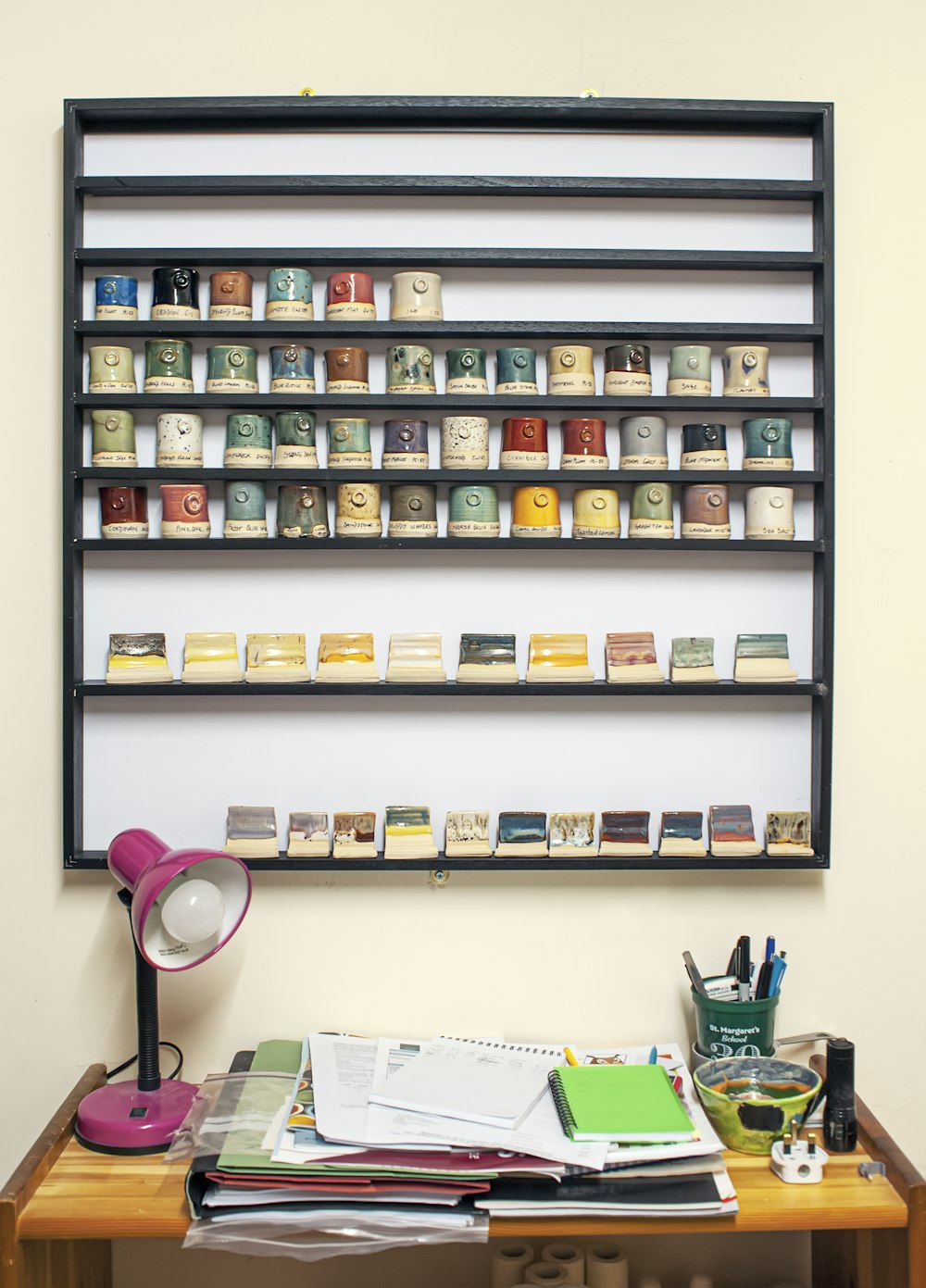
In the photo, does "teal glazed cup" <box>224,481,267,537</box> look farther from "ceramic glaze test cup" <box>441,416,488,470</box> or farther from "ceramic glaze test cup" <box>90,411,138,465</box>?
"ceramic glaze test cup" <box>441,416,488,470</box>

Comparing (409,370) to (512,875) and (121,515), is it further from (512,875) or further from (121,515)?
(512,875)

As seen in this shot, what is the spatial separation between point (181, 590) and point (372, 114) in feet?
2.22

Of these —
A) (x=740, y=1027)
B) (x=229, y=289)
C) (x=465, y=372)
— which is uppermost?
(x=229, y=289)

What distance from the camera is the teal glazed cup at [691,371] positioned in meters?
1.47

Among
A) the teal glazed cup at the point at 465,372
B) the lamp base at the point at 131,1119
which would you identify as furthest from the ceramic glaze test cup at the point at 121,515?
the lamp base at the point at 131,1119

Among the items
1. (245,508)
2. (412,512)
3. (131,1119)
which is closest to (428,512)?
(412,512)

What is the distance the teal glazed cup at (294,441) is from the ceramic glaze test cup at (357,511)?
6 centimetres

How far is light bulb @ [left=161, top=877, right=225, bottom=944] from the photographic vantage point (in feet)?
4.18

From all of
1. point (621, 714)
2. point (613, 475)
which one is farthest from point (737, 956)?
point (613, 475)

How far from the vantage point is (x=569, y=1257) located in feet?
4.68

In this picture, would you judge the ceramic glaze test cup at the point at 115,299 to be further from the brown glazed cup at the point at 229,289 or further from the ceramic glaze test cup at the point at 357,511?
the ceramic glaze test cup at the point at 357,511

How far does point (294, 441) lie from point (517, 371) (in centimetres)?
31

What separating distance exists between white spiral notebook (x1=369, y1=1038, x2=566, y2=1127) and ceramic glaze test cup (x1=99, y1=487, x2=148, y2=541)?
2.47ft

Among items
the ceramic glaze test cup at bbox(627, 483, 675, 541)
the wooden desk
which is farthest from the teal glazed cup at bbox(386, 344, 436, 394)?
the wooden desk
